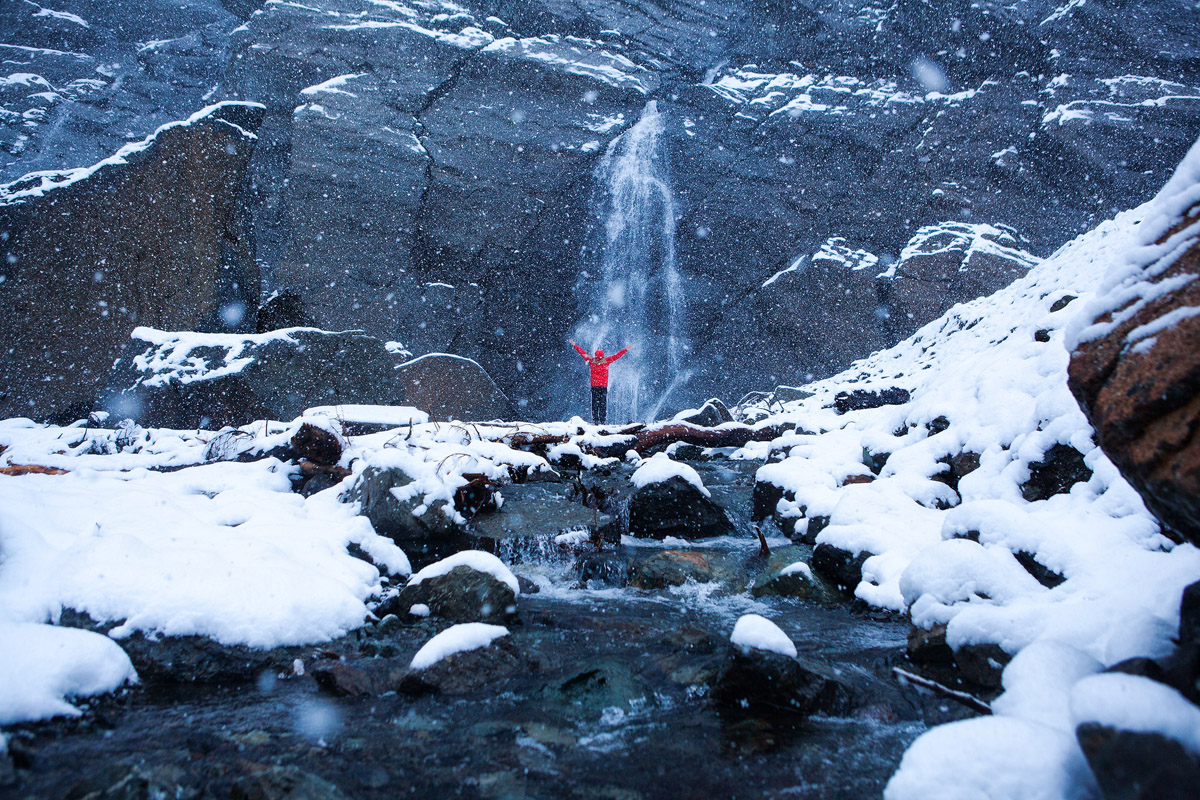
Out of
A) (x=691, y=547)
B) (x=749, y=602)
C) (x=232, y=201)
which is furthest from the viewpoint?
(x=232, y=201)

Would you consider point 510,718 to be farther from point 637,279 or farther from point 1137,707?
point 637,279

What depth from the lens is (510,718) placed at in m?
2.04

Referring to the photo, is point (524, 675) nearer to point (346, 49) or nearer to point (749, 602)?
point (749, 602)

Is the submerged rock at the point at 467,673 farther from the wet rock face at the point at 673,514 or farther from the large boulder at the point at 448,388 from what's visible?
the large boulder at the point at 448,388

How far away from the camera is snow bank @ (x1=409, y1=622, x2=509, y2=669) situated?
7.30 ft

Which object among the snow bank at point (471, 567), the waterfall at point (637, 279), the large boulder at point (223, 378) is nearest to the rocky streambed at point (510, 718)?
the snow bank at point (471, 567)

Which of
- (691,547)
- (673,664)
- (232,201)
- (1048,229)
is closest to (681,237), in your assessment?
(1048,229)

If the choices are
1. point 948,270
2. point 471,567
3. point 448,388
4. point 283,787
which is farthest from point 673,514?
point 948,270

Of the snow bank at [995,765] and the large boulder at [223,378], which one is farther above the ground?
the snow bank at [995,765]

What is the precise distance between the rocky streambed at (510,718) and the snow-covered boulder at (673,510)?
1.31 m

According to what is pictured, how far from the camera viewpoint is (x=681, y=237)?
62.7 feet

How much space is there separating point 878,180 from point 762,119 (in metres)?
4.06

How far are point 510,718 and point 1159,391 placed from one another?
200 cm

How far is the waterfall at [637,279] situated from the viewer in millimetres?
18656
